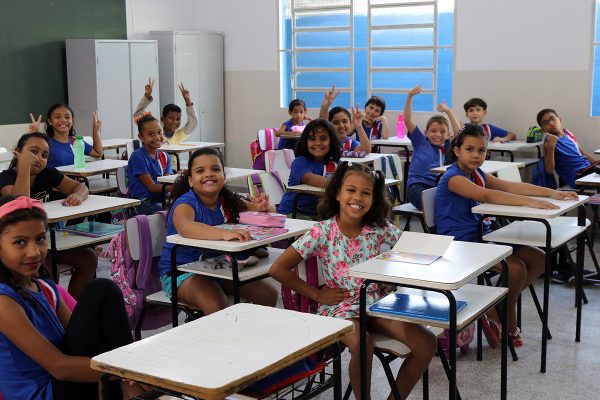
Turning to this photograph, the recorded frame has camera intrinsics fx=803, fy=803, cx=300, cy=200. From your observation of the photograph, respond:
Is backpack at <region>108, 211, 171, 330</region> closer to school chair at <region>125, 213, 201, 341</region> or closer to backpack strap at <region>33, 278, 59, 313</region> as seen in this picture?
school chair at <region>125, 213, 201, 341</region>

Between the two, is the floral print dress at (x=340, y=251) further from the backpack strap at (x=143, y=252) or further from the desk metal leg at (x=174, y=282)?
the backpack strap at (x=143, y=252)

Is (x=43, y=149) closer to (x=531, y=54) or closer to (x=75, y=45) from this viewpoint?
(x=75, y=45)

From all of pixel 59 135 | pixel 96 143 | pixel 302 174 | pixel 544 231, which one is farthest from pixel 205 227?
pixel 96 143

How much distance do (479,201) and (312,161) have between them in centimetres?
155

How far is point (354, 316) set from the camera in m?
3.13

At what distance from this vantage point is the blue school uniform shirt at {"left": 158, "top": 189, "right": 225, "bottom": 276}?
362 cm

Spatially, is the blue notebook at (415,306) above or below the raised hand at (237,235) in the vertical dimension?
below

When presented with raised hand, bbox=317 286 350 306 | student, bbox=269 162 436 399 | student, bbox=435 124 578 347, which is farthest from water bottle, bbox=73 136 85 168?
raised hand, bbox=317 286 350 306

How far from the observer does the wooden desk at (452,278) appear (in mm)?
2742

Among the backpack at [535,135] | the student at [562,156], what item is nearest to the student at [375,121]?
the backpack at [535,135]

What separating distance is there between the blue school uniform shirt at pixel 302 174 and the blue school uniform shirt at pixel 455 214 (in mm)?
1321

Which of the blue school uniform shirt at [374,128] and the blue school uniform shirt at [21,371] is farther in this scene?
the blue school uniform shirt at [374,128]

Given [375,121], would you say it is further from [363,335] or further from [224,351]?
[224,351]

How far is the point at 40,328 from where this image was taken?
241cm
